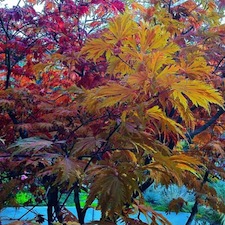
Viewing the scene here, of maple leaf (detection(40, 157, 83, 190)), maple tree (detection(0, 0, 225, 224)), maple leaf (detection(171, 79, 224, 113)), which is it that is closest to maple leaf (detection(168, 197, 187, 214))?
maple tree (detection(0, 0, 225, 224))

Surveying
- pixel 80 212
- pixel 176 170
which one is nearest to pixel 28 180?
pixel 80 212

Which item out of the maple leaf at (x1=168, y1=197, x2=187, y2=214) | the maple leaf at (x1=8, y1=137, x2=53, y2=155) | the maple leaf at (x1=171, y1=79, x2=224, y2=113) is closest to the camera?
the maple leaf at (x1=171, y1=79, x2=224, y2=113)

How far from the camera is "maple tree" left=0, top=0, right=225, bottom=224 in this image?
0.88 meters

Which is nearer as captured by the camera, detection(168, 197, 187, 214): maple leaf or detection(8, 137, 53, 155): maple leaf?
detection(8, 137, 53, 155): maple leaf

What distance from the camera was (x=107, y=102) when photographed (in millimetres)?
868

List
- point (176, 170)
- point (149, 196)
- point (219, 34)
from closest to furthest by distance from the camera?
A: point (176, 170), point (219, 34), point (149, 196)

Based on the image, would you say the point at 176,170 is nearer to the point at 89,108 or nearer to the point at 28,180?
the point at 89,108

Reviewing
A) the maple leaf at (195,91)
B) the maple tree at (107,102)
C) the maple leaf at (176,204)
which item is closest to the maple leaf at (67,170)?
the maple tree at (107,102)

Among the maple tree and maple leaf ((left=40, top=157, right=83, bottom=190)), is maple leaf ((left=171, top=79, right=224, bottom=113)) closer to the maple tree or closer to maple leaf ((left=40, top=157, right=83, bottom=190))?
the maple tree

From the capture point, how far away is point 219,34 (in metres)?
2.01

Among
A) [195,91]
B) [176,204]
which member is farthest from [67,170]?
[176,204]

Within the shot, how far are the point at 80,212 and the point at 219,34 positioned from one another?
4.74 ft

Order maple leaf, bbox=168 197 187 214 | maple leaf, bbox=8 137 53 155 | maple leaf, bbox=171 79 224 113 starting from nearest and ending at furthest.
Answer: maple leaf, bbox=171 79 224 113 < maple leaf, bbox=8 137 53 155 < maple leaf, bbox=168 197 187 214

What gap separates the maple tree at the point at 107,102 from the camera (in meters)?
0.88
